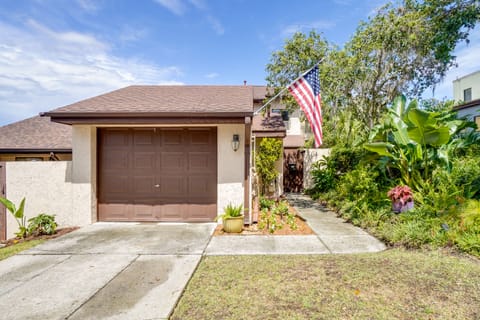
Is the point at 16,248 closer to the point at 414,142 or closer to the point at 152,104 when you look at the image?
the point at 152,104

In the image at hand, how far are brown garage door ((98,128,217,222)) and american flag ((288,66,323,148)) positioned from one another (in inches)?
104

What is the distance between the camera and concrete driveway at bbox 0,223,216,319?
303cm

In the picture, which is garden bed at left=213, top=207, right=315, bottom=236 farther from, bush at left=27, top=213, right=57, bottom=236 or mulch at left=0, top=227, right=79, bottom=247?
bush at left=27, top=213, right=57, bottom=236

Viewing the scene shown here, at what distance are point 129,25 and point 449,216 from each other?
38.5 ft

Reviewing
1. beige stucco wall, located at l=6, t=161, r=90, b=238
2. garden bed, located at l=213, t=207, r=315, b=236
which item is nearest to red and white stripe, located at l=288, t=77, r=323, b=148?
A: garden bed, located at l=213, t=207, r=315, b=236

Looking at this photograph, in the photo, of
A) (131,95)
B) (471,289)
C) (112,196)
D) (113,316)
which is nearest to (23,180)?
(112,196)

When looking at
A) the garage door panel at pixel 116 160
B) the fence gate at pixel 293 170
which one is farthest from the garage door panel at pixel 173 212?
A: the fence gate at pixel 293 170

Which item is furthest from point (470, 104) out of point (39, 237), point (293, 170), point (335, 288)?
point (39, 237)

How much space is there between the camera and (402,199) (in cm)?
603

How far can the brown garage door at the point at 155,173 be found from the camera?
24.1ft

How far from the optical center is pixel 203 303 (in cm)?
307

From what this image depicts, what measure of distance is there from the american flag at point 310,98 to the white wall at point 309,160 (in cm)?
707

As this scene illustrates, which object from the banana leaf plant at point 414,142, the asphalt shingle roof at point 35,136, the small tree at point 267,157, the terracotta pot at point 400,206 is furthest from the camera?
the asphalt shingle roof at point 35,136

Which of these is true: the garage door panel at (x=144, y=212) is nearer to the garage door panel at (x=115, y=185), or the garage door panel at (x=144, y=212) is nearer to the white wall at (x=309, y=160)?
the garage door panel at (x=115, y=185)
